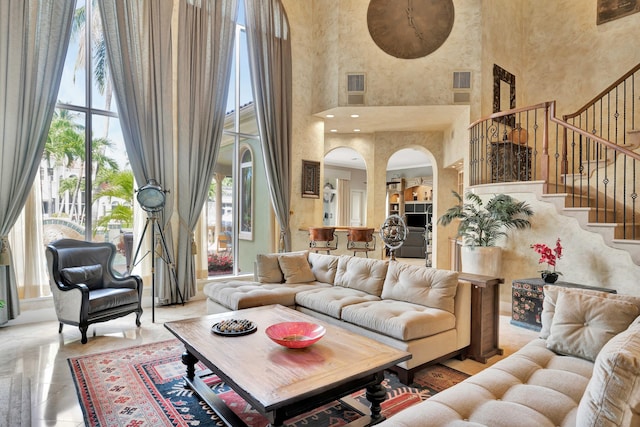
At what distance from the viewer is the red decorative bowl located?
88.1 inches

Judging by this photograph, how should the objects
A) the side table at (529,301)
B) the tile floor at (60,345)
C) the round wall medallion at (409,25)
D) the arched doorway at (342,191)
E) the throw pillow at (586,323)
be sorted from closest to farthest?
the throw pillow at (586,323)
the tile floor at (60,345)
the side table at (529,301)
the round wall medallion at (409,25)
the arched doorway at (342,191)

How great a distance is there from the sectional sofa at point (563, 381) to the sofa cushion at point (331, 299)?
1.58 metres

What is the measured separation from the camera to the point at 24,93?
4.18 meters

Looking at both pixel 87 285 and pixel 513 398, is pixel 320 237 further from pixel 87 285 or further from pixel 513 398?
pixel 513 398

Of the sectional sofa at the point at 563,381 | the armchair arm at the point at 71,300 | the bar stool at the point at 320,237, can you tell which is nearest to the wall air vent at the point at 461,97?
the bar stool at the point at 320,237

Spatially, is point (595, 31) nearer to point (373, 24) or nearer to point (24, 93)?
point (373, 24)

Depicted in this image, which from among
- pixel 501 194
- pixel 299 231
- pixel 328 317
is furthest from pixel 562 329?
pixel 299 231

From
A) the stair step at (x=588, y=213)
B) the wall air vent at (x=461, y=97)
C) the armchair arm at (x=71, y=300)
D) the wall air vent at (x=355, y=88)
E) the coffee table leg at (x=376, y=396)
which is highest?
the wall air vent at (x=355, y=88)

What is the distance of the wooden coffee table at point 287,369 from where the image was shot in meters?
1.79

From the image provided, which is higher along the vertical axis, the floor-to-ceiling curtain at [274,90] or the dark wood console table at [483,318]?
the floor-to-ceiling curtain at [274,90]

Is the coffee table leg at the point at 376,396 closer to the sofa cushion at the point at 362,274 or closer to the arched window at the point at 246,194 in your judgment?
the sofa cushion at the point at 362,274

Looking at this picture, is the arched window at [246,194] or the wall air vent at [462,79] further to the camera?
the arched window at [246,194]

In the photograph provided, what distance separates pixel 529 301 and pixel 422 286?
177cm

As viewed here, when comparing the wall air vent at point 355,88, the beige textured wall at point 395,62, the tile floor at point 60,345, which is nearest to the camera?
the tile floor at point 60,345
